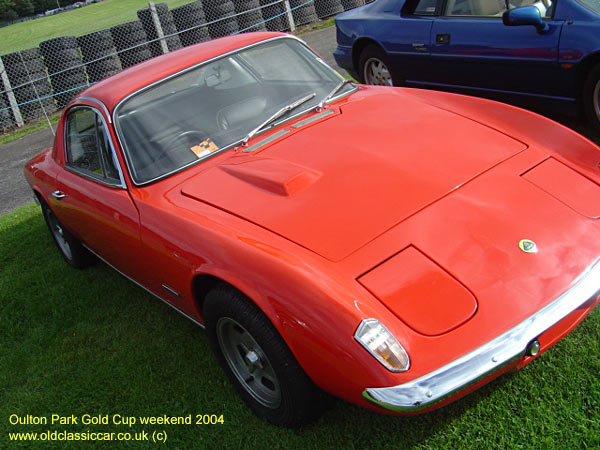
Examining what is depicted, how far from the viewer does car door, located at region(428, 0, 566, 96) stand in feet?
14.1

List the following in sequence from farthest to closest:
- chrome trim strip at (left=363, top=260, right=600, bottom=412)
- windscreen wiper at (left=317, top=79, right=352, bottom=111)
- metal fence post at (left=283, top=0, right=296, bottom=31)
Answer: metal fence post at (left=283, top=0, right=296, bottom=31) → windscreen wiper at (left=317, top=79, right=352, bottom=111) → chrome trim strip at (left=363, top=260, right=600, bottom=412)

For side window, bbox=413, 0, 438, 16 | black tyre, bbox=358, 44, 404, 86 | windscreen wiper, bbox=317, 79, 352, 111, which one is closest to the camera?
windscreen wiper, bbox=317, 79, 352, 111

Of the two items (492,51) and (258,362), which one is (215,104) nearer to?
(258,362)

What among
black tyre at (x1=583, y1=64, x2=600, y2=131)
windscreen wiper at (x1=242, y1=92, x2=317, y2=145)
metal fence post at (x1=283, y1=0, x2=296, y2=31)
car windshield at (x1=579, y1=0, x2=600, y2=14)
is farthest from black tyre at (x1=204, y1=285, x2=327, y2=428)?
metal fence post at (x1=283, y1=0, x2=296, y2=31)

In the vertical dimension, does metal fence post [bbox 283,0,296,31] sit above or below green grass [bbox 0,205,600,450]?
above

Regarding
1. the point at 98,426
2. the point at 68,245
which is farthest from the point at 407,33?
the point at 98,426

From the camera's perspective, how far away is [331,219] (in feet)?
7.91

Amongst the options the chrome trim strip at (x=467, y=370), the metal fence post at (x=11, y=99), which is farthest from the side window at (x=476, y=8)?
the metal fence post at (x=11, y=99)

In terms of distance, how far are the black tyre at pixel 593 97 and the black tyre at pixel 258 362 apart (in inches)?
121

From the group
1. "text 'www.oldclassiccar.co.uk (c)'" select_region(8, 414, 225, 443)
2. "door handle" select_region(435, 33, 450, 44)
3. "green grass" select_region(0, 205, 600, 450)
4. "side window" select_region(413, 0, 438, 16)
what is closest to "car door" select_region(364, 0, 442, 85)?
"side window" select_region(413, 0, 438, 16)

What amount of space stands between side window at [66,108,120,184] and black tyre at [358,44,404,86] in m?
3.09

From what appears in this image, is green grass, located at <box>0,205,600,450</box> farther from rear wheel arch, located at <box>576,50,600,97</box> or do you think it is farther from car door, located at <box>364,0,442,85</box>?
car door, located at <box>364,0,442,85</box>

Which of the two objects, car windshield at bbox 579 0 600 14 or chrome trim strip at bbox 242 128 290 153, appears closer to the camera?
chrome trim strip at bbox 242 128 290 153

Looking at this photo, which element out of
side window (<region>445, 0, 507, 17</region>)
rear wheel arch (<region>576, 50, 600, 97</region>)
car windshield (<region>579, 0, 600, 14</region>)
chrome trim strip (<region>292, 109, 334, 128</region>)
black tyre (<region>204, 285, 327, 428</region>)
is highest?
A: side window (<region>445, 0, 507, 17</region>)
